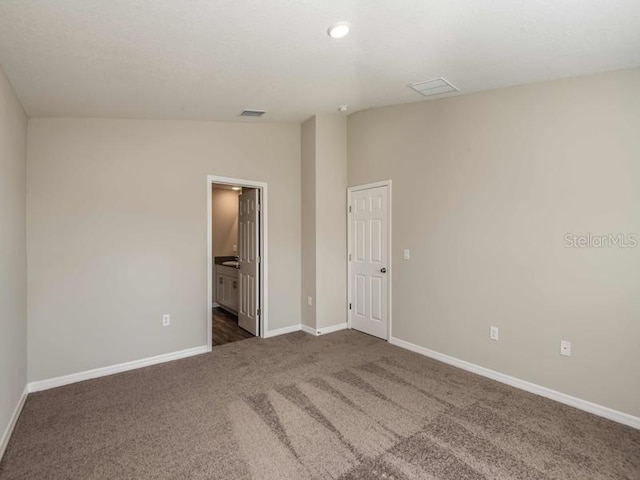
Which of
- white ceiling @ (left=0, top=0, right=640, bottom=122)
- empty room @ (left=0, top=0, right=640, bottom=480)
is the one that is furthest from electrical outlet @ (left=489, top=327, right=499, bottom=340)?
white ceiling @ (left=0, top=0, right=640, bottom=122)

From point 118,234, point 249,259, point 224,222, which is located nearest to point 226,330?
point 249,259

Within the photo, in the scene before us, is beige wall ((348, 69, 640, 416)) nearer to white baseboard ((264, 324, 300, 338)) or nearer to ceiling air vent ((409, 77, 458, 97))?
ceiling air vent ((409, 77, 458, 97))

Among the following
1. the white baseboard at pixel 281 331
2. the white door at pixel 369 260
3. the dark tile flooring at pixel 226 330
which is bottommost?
the dark tile flooring at pixel 226 330

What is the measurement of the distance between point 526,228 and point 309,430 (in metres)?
2.46

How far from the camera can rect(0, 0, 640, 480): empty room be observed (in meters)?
1.94

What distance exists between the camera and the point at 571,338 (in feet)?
8.61

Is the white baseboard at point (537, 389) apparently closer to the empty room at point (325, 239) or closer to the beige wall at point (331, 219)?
the empty room at point (325, 239)

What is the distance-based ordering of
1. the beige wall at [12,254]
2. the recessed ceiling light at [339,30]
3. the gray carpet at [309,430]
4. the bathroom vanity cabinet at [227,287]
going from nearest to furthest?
the gray carpet at [309,430] < the recessed ceiling light at [339,30] < the beige wall at [12,254] < the bathroom vanity cabinet at [227,287]

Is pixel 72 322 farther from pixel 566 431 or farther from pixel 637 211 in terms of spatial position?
pixel 637 211

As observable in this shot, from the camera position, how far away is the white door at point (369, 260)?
4.16m

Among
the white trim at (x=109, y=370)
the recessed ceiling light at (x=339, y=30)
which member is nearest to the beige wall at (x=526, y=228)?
the recessed ceiling light at (x=339, y=30)

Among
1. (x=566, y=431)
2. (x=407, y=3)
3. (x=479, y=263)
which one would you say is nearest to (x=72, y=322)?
(x=407, y=3)

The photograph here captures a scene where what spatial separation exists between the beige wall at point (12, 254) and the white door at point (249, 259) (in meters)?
2.31

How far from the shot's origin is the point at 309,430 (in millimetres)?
2254
